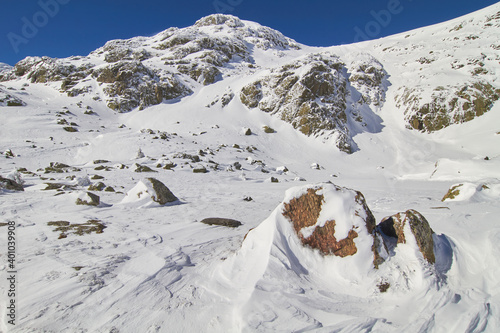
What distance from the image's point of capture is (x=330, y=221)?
4.35m

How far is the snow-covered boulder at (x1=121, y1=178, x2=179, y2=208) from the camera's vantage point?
8.17 m

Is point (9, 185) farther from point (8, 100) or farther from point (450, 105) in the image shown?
point (450, 105)

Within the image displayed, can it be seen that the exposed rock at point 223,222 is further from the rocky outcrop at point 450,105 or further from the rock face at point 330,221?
the rocky outcrop at point 450,105

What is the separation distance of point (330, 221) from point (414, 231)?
134cm

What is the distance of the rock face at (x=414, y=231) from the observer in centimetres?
390

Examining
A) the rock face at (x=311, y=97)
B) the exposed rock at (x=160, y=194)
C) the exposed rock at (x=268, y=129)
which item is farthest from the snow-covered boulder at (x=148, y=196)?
the rock face at (x=311, y=97)

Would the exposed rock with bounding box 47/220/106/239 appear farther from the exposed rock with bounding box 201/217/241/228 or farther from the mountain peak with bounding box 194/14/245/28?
the mountain peak with bounding box 194/14/245/28

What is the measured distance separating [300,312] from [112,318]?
2332 millimetres

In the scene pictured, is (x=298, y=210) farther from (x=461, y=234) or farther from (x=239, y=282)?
(x=461, y=234)

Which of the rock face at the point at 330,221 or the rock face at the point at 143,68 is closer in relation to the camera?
the rock face at the point at 330,221

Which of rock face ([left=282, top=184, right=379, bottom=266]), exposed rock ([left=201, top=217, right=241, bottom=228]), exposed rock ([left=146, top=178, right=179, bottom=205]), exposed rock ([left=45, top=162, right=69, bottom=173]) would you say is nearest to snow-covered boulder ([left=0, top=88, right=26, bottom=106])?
exposed rock ([left=45, top=162, right=69, bottom=173])

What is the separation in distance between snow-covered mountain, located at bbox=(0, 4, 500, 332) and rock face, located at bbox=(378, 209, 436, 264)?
32mm

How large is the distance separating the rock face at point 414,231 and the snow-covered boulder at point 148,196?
6.95 m

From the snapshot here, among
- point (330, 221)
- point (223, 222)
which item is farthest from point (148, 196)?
point (330, 221)
